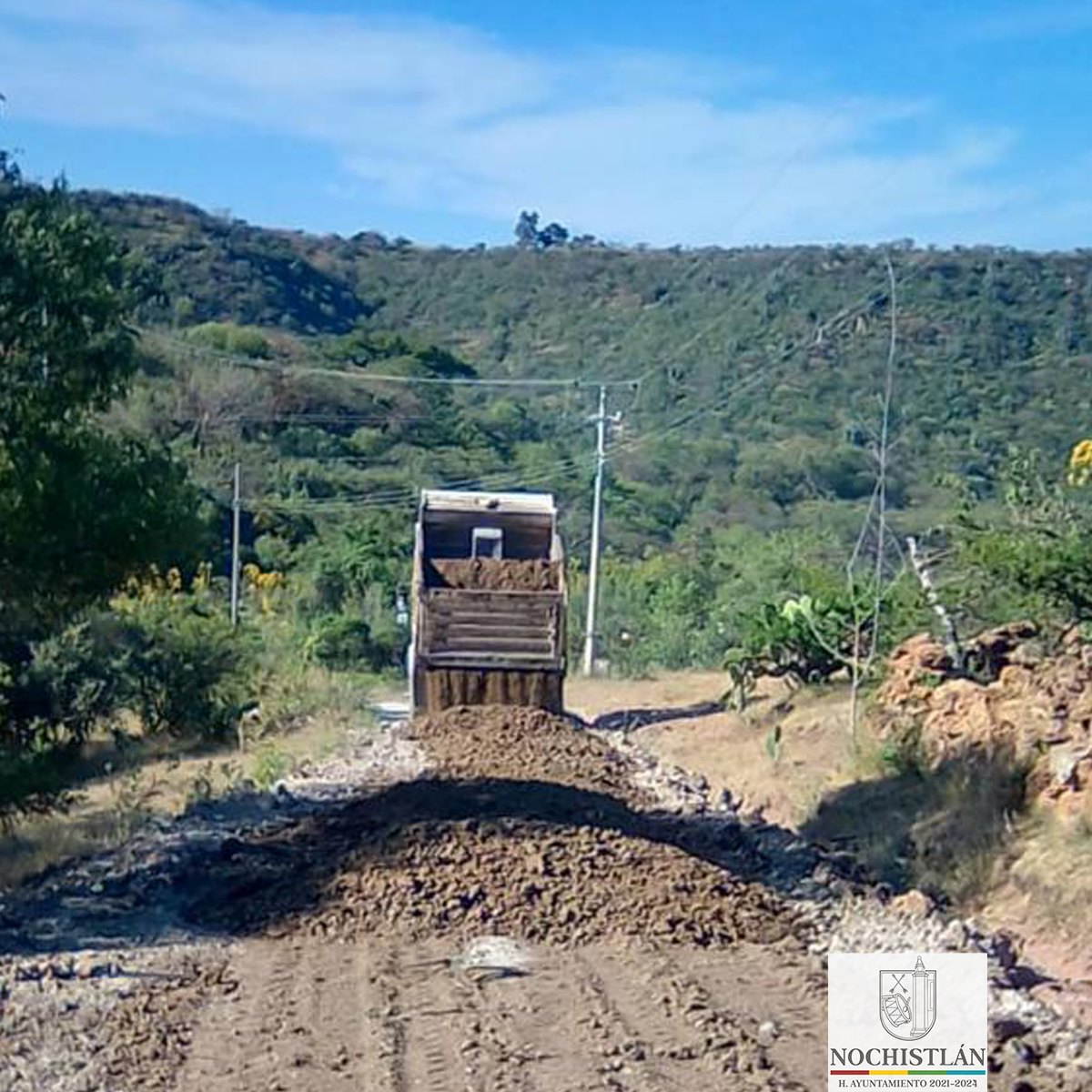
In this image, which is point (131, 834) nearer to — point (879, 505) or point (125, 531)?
point (125, 531)

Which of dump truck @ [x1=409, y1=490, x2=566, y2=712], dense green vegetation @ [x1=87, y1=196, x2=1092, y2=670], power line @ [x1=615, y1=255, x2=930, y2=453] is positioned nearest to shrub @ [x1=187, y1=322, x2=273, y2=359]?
dense green vegetation @ [x1=87, y1=196, x2=1092, y2=670]

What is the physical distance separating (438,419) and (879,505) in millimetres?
42413

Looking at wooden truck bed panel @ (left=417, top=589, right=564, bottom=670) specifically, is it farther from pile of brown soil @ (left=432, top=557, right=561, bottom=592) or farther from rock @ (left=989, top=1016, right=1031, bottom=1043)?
rock @ (left=989, top=1016, right=1031, bottom=1043)

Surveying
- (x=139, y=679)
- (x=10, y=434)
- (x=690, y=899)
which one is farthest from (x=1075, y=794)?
(x=139, y=679)

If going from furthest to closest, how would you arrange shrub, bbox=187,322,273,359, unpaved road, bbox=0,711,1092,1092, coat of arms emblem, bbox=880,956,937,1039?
shrub, bbox=187,322,273,359 < unpaved road, bbox=0,711,1092,1092 < coat of arms emblem, bbox=880,956,937,1039

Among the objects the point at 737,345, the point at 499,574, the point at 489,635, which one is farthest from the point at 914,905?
the point at 737,345

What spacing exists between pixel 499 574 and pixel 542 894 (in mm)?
12317

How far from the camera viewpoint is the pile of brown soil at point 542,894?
1014cm

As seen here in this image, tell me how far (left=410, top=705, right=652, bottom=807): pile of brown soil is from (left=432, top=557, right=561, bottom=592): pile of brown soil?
6.09 feet

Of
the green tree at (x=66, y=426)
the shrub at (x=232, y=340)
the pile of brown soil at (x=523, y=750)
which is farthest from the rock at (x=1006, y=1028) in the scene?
the shrub at (x=232, y=340)

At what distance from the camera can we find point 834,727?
1933cm

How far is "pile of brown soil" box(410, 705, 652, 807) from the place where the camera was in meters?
17.2

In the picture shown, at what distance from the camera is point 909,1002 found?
7.27m

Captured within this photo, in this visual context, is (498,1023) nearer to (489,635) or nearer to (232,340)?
(489,635)
